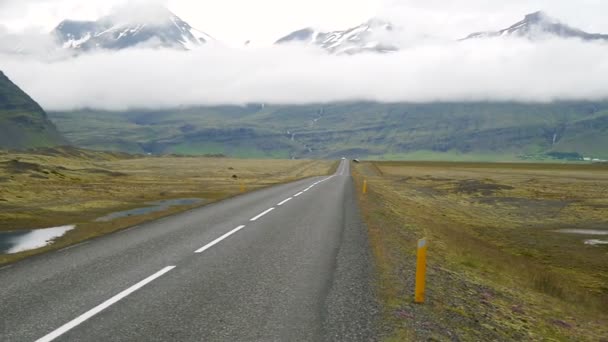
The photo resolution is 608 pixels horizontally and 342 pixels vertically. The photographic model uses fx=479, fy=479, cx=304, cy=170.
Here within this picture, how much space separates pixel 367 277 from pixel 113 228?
14.1 metres

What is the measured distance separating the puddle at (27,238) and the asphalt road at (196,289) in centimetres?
272

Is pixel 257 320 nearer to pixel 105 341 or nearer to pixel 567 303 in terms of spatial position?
pixel 105 341

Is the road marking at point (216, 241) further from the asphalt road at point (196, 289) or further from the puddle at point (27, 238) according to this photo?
the puddle at point (27, 238)

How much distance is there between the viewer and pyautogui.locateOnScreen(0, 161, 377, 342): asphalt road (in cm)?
835

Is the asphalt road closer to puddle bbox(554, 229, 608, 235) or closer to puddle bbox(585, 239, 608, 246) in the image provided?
puddle bbox(585, 239, 608, 246)

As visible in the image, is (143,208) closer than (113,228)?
No

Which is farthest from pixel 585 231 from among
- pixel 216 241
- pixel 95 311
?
pixel 95 311

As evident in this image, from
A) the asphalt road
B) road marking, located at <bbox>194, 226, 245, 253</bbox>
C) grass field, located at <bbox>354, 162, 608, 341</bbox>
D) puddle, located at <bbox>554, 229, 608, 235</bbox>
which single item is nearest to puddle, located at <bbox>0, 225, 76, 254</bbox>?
the asphalt road

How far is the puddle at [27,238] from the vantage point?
702 inches

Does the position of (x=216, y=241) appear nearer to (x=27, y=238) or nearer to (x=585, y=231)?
(x=27, y=238)

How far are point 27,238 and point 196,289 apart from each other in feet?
43.7

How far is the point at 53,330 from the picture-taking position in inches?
324

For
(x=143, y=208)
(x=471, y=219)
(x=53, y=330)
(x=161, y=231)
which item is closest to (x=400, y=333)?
(x=53, y=330)

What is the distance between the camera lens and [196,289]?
10.8 metres
